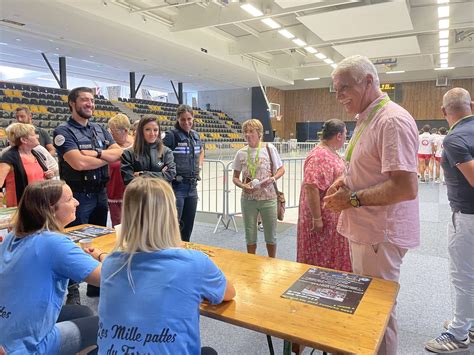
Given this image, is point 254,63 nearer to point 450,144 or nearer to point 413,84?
point 413,84

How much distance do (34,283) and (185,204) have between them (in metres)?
2.31

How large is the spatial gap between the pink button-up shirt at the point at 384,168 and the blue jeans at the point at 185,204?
2089 millimetres

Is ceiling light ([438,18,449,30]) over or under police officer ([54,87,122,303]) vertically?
over

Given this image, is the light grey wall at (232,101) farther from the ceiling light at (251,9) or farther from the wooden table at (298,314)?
the wooden table at (298,314)

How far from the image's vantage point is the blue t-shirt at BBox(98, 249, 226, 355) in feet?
3.62

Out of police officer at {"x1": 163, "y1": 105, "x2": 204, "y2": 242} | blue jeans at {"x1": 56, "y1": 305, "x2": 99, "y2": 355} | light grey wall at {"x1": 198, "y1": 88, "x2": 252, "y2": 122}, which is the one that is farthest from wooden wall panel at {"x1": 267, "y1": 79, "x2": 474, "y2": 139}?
blue jeans at {"x1": 56, "y1": 305, "x2": 99, "y2": 355}

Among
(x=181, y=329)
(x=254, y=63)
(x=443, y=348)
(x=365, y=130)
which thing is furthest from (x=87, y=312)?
(x=254, y=63)

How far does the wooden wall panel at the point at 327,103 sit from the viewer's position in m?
20.3

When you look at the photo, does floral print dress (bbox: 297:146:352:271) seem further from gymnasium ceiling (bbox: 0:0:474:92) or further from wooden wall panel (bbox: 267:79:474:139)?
wooden wall panel (bbox: 267:79:474:139)

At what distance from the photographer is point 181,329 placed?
1.13 meters

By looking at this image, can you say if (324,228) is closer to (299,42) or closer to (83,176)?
(83,176)

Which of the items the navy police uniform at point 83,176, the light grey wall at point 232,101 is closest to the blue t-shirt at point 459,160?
the navy police uniform at point 83,176

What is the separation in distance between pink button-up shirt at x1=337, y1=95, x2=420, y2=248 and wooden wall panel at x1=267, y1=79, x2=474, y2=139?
1986cm

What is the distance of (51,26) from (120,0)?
7.22ft
